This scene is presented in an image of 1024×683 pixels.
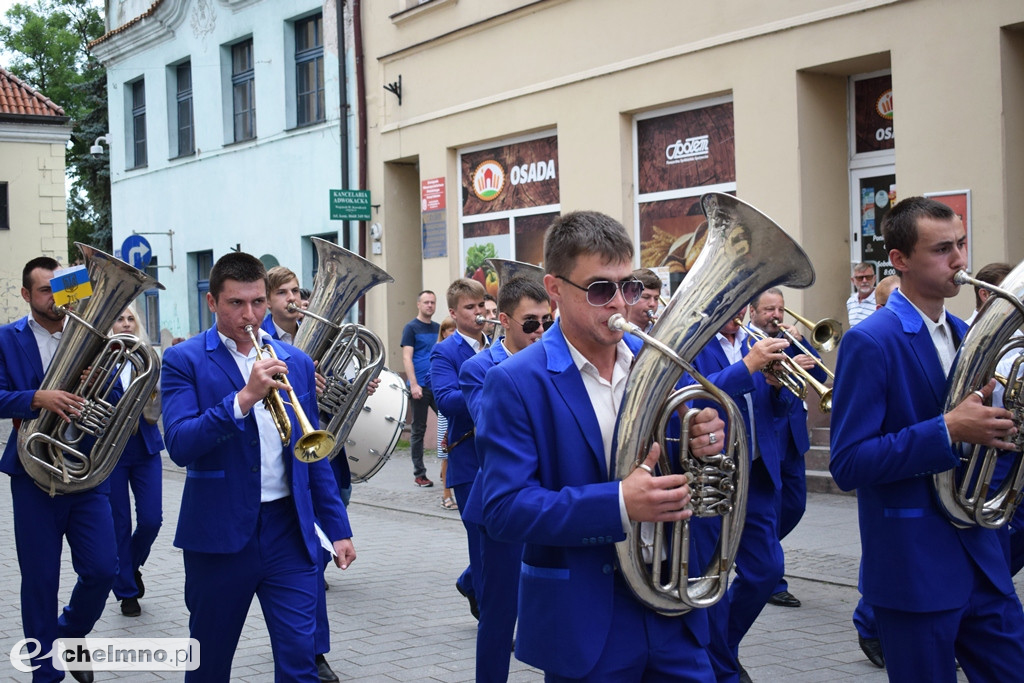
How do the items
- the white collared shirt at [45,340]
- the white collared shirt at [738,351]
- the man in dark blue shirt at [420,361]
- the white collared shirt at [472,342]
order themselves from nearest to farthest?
the white collared shirt at [738,351] → the white collared shirt at [45,340] → the white collared shirt at [472,342] → the man in dark blue shirt at [420,361]

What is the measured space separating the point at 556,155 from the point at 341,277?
800cm

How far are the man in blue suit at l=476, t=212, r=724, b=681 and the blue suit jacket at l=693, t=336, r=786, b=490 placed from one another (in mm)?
1864

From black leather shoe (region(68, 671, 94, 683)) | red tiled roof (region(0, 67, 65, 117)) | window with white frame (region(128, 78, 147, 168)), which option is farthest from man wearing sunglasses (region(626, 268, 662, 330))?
red tiled roof (region(0, 67, 65, 117))

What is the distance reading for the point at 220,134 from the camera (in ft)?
69.9

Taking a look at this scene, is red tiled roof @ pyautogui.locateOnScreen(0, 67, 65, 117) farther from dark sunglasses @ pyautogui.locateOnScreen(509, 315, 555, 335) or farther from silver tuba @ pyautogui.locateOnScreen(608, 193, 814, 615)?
silver tuba @ pyautogui.locateOnScreen(608, 193, 814, 615)

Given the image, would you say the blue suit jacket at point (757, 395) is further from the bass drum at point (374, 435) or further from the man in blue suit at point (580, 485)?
the bass drum at point (374, 435)

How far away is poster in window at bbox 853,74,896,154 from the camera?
11281 millimetres

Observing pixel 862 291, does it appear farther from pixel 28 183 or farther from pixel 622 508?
pixel 28 183

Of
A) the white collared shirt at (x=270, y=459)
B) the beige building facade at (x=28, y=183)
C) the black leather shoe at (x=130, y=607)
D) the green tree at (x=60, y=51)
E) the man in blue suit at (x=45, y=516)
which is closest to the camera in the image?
the white collared shirt at (x=270, y=459)

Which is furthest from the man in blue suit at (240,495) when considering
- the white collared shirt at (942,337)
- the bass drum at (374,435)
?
the bass drum at (374,435)

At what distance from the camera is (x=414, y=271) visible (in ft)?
58.7

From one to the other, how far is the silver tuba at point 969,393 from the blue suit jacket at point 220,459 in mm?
2273

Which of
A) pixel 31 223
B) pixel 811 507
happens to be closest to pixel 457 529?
pixel 811 507

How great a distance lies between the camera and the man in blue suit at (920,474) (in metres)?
3.58
